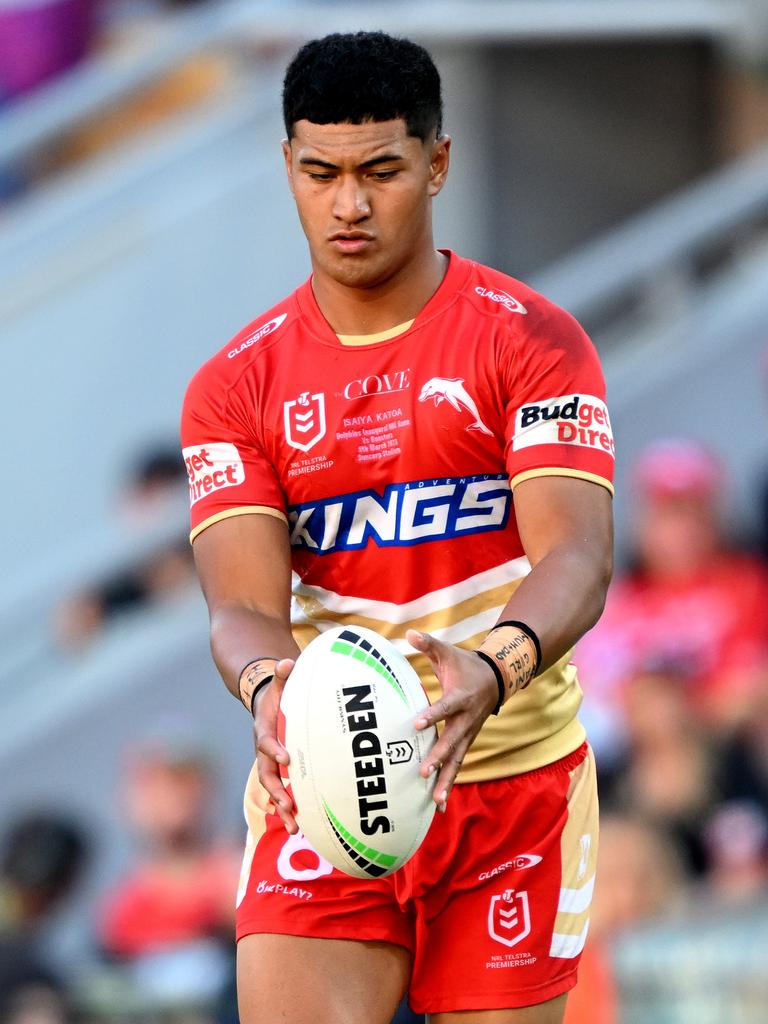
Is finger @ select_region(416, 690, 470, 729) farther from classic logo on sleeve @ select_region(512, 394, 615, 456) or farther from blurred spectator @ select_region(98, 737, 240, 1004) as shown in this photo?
blurred spectator @ select_region(98, 737, 240, 1004)

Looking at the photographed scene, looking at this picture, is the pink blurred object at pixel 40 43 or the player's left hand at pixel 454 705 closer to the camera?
the player's left hand at pixel 454 705

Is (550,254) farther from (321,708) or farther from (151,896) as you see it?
(321,708)

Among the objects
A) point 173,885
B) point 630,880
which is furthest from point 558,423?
point 173,885

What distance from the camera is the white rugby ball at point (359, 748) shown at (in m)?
4.12

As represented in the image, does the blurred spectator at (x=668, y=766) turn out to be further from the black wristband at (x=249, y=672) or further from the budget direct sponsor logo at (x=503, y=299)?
the black wristband at (x=249, y=672)

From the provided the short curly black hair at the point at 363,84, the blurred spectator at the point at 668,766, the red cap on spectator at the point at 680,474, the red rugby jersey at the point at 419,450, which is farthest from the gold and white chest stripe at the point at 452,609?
the red cap on spectator at the point at 680,474

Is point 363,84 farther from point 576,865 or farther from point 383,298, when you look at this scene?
point 576,865

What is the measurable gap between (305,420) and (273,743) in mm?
815

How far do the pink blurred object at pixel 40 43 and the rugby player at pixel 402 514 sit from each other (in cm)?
819

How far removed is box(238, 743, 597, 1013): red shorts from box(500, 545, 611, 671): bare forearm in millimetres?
539

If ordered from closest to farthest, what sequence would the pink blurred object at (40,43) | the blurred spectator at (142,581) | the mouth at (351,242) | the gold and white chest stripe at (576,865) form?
the mouth at (351,242)
the gold and white chest stripe at (576,865)
the blurred spectator at (142,581)
the pink blurred object at (40,43)

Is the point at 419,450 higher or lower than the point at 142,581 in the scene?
lower

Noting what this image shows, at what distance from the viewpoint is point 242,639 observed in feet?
14.8

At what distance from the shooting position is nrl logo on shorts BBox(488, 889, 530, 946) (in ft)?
15.5
